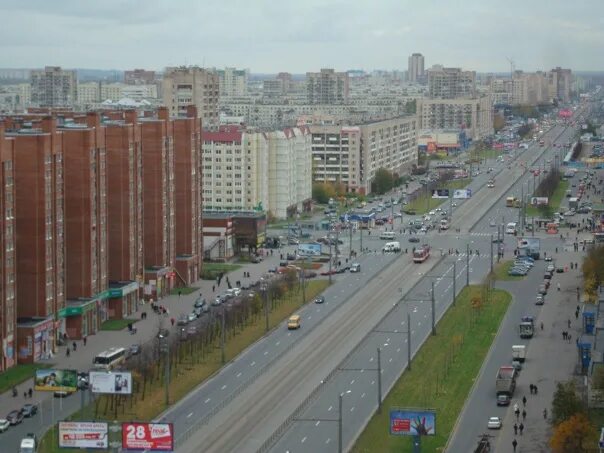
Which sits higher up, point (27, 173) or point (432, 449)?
point (27, 173)

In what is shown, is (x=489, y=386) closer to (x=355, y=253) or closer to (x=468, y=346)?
(x=468, y=346)

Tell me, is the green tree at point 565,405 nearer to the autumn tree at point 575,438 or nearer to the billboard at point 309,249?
the autumn tree at point 575,438

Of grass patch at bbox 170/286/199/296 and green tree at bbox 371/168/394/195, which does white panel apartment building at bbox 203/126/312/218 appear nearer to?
green tree at bbox 371/168/394/195

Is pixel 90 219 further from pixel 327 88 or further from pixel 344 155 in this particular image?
pixel 327 88

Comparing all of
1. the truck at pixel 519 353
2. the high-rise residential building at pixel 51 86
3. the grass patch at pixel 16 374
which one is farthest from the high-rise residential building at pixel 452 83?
the grass patch at pixel 16 374

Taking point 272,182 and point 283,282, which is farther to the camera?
point 272,182

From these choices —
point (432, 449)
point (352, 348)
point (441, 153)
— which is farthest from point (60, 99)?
point (432, 449)

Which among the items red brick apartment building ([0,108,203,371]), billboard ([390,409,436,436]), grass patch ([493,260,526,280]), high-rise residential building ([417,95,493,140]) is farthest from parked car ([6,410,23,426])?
high-rise residential building ([417,95,493,140])
